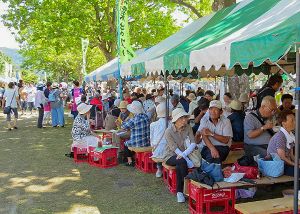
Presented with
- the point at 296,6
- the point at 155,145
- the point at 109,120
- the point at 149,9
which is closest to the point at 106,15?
the point at 149,9

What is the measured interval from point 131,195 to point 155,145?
3.05 ft

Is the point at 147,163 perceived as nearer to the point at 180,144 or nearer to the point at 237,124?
the point at 180,144

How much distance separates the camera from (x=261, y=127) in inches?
217

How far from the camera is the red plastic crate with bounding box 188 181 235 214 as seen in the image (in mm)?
4699

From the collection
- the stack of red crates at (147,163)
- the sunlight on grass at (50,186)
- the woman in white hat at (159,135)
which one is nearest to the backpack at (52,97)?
the sunlight on grass at (50,186)

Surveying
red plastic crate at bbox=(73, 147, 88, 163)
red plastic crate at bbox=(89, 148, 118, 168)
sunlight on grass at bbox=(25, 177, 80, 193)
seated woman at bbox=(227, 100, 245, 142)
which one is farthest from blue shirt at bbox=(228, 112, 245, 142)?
red plastic crate at bbox=(73, 147, 88, 163)

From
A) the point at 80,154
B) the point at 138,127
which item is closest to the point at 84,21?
the point at 80,154

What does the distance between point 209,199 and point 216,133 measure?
126 cm

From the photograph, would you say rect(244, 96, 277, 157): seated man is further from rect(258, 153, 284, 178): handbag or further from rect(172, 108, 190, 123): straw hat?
rect(172, 108, 190, 123): straw hat

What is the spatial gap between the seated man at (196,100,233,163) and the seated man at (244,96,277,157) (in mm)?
298

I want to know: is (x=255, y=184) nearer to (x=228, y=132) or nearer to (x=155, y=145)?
(x=228, y=132)

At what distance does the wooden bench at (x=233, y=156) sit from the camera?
6.02 meters

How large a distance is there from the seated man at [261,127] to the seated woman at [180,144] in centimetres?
87

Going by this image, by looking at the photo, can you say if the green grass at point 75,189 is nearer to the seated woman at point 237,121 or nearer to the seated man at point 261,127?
the seated man at point 261,127
